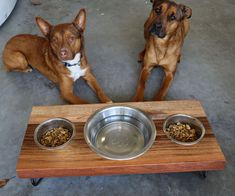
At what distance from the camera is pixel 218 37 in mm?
3539

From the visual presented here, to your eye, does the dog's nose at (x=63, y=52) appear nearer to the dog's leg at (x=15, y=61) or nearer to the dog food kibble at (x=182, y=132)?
the dog's leg at (x=15, y=61)

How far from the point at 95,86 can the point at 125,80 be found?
385 millimetres

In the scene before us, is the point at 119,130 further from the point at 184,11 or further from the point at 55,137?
the point at 184,11

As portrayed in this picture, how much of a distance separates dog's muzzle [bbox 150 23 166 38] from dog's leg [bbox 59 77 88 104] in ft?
2.80

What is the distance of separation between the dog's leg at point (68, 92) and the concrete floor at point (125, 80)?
0.16m

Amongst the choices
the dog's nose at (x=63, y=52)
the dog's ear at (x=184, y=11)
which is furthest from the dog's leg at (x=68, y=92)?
the dog's ear at (x=184, y=11)

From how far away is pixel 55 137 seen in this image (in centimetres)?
202

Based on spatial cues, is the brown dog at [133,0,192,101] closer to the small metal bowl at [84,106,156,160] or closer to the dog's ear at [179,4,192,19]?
the dog's ear at [179,4,192,19]

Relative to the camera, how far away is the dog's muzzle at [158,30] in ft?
7.98

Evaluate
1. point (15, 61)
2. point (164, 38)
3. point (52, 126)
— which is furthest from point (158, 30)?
point (15, 61)

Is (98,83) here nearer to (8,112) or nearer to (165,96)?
(165,96)

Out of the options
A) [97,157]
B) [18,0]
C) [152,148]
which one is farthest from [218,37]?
[18,0]

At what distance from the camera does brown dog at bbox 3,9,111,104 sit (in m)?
2.30

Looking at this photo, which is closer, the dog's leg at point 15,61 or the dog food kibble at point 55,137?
the dog food kibble at point 55,137
